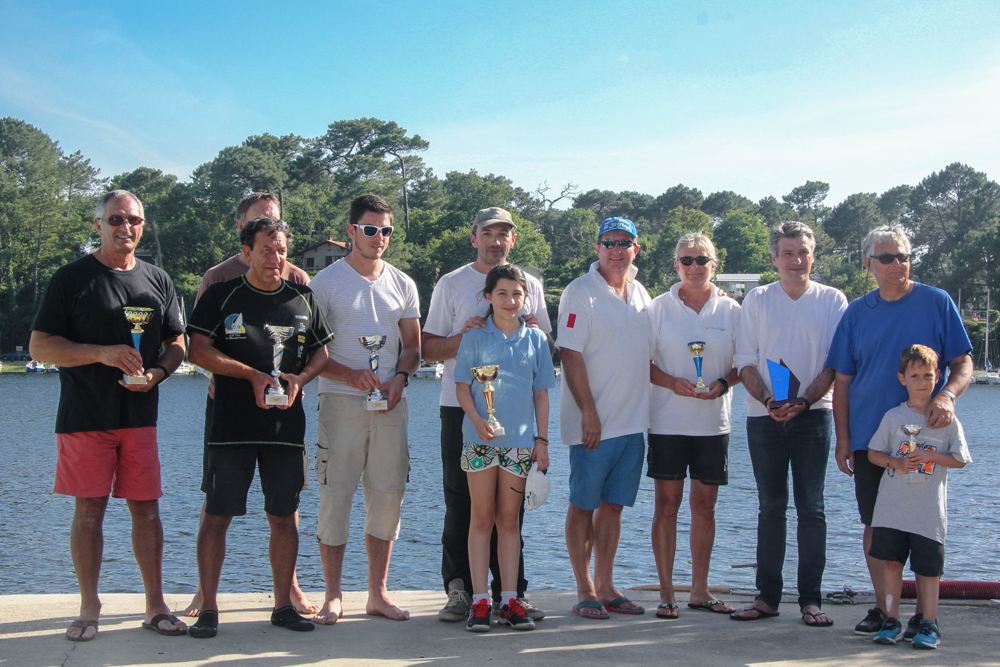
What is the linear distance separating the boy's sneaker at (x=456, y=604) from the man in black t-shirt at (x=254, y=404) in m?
0.82

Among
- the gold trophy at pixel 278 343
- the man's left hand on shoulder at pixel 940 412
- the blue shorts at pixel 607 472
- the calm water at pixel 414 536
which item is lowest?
the calm water at pixel 414 536

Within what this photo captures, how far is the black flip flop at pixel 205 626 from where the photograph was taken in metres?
4.47

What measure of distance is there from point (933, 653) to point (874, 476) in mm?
1028

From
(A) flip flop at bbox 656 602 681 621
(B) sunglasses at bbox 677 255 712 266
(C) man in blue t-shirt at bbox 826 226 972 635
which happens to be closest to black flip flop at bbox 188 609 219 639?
(A) flip flop at bbox 656 602 681 621

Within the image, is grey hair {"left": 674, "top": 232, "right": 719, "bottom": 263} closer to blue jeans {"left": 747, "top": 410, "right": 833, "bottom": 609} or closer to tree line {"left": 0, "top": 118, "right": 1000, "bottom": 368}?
blue jeans {"left": 747, "top": 410, "right": 833, "bottom": 609}

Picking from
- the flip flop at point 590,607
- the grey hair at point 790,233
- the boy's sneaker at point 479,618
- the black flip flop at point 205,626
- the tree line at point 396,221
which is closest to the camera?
the black flip flop at point 205,626

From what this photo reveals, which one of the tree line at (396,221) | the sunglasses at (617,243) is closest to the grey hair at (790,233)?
the sunglasses at (617,243)

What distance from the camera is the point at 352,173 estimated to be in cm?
8150

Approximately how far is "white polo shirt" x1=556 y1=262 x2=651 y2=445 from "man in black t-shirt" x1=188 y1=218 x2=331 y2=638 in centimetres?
169

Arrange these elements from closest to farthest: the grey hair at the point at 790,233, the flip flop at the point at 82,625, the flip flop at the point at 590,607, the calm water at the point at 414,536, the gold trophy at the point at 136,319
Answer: the flip flop at the point at 82,625
the gold trophy at the point at 136,319
the flip flop at the point at 590,607
the grey hair at the point at 790,233
the calm water at the point at 414,536

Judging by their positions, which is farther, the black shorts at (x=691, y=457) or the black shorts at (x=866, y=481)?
the black shorts at (x=691, y=457)

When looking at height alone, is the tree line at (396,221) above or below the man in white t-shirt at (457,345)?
above

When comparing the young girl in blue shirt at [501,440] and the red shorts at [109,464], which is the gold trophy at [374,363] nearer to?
the young girl in blue shirt at [501,440]

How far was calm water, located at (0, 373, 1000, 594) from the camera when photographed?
10.6 metres
